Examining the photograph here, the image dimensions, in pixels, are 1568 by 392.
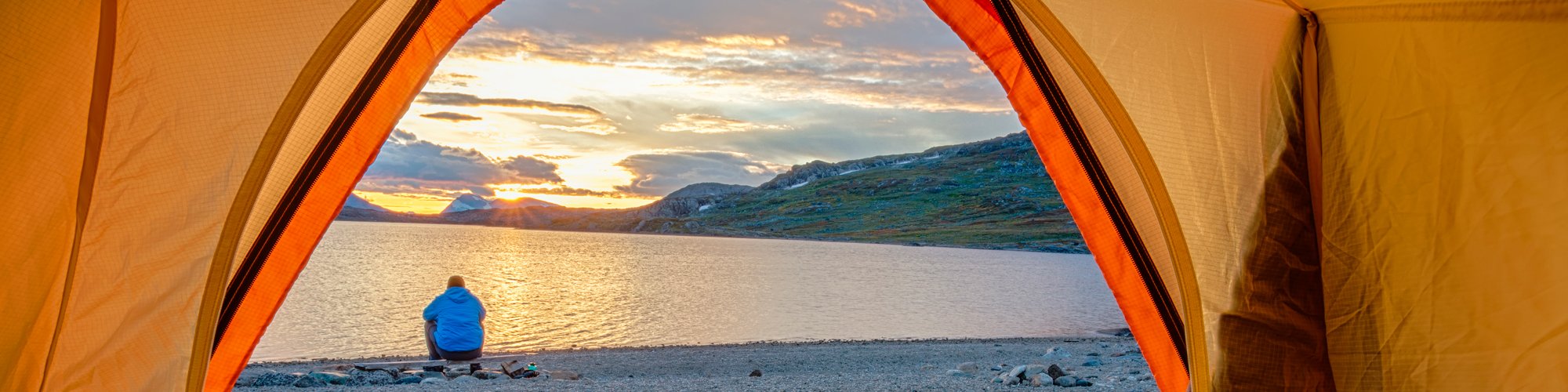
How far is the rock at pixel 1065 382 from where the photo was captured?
32.2ft

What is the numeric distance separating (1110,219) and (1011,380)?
616cm

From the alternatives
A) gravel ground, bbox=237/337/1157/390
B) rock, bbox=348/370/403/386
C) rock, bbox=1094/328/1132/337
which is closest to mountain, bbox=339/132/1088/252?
rock, bbox=1094/328/1132/337

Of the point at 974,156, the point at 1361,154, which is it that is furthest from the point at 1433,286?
the point at 974,156

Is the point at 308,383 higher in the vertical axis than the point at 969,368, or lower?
higher

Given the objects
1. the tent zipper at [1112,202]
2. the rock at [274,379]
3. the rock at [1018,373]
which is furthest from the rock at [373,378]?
the tent zipper at [1112,202]

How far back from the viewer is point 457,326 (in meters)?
11.8

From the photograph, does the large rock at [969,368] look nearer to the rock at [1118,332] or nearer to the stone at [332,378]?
the stone at [332,378]

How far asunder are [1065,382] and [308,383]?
7461 mm

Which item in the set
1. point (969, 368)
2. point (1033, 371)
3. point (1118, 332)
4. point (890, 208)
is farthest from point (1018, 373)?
point (890, 208)

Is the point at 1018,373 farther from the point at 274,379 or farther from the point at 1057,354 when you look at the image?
the point at 274,379

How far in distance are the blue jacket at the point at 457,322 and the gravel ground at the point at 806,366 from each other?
430 millimetres

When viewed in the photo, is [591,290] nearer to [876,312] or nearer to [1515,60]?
[876,312]

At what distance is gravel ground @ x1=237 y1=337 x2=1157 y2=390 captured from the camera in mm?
9969

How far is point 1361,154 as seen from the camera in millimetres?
3631
